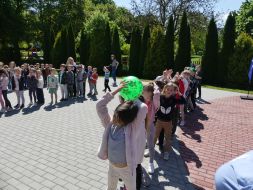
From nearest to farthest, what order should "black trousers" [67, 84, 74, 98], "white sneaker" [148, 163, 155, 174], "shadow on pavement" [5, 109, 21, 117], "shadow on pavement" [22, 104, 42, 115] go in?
"white sneaker" [148, 163, 155, 174] → "shadow on pavement" [5, 109, 21, 117] → "shadow on pavement" [22, 104, 42, 115] → "black trousers" [67, 84, 74, 98]

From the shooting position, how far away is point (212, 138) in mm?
8953

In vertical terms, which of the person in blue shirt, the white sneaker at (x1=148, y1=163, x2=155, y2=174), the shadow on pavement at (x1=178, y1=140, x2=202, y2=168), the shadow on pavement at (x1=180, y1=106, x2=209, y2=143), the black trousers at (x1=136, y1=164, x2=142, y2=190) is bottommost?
the shadow on pavement at (x1=178, y1=140, x2=202, y2=168)

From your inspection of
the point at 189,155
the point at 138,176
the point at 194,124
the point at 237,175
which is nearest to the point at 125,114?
the point at 138,176

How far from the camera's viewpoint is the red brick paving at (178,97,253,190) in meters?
6.63

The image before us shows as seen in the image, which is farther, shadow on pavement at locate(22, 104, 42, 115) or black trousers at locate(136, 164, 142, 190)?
shadow on pavement at locate(22, 104, 42, 115)

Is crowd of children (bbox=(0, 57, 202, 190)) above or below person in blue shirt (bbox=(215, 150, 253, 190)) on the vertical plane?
below

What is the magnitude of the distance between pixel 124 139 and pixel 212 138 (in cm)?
584

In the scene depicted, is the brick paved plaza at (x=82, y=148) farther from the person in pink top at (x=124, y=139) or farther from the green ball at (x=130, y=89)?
the green ball at (x=130, y=89)

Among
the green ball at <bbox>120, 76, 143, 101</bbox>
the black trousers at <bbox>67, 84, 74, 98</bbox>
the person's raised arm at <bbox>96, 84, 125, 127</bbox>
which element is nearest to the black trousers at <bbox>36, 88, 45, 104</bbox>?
the black trousers at <bbox>67, 84, 74, 98</bbox>

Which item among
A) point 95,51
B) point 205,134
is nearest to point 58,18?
point 95,51

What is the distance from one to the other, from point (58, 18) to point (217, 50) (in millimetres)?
29029

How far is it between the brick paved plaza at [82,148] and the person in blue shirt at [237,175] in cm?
408

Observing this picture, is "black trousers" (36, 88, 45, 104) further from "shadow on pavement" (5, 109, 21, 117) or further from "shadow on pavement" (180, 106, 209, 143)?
"shadow on pavement" (180, 106, 209, 143)

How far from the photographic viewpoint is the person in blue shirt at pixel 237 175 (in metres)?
1.56
